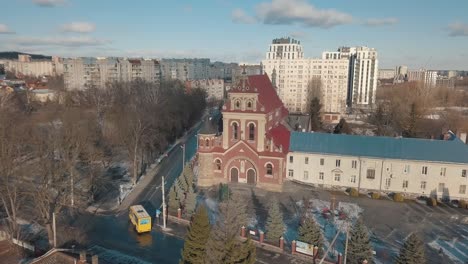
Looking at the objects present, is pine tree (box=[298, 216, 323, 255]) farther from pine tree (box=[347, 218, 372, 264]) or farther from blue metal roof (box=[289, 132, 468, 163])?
blue metal roof (box=[289, 132, 468, 163])

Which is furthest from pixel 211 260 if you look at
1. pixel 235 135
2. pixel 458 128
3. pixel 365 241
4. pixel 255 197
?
pixel 458 128

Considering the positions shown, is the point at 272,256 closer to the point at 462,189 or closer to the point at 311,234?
the point at 311,234

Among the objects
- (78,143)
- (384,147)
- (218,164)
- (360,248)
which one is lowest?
(360,248)

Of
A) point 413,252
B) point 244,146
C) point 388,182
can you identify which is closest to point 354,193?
point 388,182

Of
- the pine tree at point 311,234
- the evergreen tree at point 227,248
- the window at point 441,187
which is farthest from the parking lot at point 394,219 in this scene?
the evergreen tree at point 227,248

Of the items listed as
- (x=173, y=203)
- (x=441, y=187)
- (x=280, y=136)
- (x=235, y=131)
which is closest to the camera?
(x=173, y=203)

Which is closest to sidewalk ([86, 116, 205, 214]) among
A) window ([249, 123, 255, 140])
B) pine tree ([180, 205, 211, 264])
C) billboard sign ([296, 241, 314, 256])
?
window ([249, 123, 255, 140])
